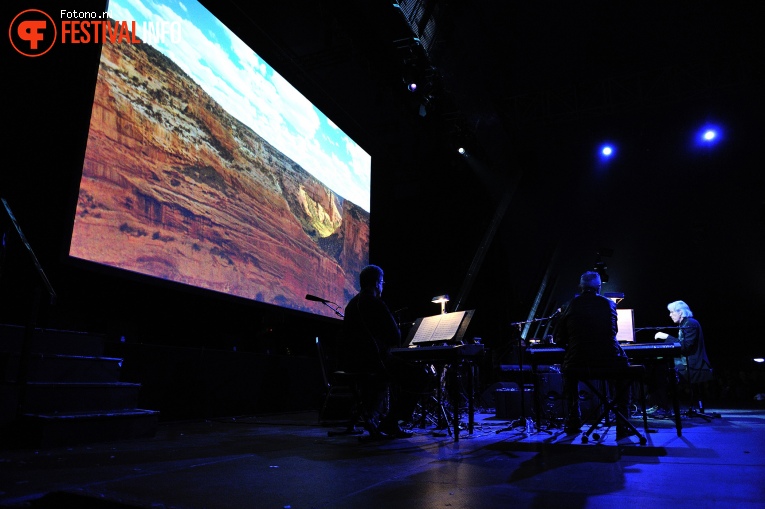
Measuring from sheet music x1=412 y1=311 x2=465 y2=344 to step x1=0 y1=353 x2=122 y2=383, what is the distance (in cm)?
249

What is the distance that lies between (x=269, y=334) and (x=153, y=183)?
2.80 m

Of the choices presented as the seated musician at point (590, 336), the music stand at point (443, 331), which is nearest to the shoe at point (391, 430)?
the music stand at point (443, 331)

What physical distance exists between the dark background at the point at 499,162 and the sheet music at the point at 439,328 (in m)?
1.52

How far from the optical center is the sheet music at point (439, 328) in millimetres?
3965

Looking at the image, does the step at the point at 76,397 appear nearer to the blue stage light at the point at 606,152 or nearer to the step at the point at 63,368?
the step at the point at 63,368

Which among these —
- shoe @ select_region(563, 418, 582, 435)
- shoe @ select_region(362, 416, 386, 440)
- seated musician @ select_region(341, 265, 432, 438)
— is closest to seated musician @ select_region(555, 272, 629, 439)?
shoe @ select_region(563, 418, 582, 435)

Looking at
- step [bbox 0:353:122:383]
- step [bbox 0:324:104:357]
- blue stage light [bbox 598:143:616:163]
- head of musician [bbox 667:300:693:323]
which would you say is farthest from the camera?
blue stage light [bbox 598:143:616:163]

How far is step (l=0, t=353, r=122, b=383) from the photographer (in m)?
3.27

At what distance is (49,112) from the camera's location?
13.5 ft

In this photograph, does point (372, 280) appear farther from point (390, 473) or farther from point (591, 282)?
point (390, 473)

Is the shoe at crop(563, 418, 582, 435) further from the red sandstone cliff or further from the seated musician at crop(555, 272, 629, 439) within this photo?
the red sandstone cliff

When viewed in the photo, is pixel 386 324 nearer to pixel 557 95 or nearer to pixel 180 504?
pixel 180 504

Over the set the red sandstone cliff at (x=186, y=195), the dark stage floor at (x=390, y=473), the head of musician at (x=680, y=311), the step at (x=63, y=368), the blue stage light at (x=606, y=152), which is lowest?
the dark stage floor at (x=390, y=473)

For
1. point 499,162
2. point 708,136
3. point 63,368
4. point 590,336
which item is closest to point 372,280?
point 590,336
